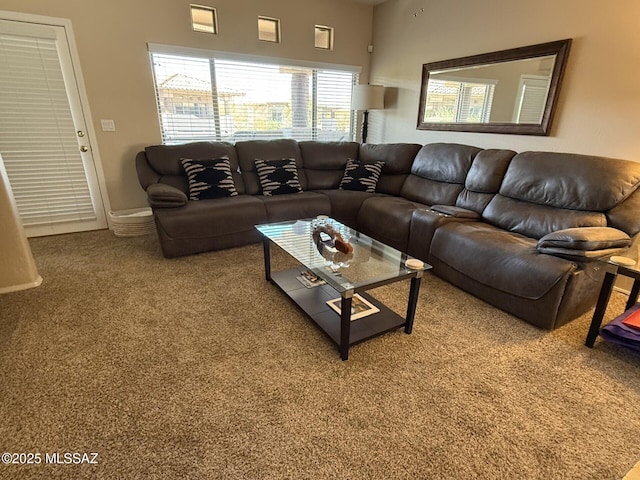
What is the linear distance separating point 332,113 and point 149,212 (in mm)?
2831

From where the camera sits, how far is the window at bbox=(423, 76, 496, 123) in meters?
3.34

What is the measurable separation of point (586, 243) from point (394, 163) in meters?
2.26

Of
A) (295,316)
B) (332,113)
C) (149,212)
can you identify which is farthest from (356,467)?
(332,113)

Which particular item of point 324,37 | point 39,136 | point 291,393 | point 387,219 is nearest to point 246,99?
point 324,37

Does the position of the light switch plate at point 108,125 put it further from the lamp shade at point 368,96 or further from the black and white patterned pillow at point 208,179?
the lamp shade at point 368,96

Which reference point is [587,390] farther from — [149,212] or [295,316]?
[149,212]

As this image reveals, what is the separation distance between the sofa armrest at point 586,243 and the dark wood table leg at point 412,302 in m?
0.93

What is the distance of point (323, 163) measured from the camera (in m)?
4.10

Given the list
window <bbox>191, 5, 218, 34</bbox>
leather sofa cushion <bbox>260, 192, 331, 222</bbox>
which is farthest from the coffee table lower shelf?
window <bbox>191, 5, 218, 34</bbox>

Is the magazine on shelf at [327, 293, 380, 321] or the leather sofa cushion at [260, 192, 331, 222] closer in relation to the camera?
the magazine on shelf at [327, 293, 380, 321]

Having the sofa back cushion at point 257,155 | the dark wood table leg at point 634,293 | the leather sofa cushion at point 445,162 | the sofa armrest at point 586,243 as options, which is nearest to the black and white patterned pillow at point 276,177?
the sofa back cushion at point 257,155

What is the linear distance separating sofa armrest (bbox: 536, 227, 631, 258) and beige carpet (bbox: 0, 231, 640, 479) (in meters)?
0.51

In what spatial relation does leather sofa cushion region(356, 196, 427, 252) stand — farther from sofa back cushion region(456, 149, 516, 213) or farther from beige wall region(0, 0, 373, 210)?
beige wall region(0, 0, 373, 210)

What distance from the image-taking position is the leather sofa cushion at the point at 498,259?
1982 mm
